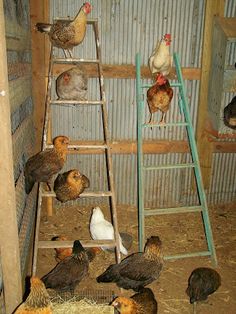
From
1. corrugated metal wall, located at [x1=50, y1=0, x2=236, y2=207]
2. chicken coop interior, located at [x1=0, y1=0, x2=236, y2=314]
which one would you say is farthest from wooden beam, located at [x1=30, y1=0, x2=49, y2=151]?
corrugated metal wall, located at [x1=50, y1=0, x2=236, y2=207]

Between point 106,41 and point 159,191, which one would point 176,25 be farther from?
point 159,191

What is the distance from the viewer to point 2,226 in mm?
2066

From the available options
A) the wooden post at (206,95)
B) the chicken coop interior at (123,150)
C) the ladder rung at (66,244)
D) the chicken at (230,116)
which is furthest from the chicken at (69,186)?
the wooden post at (206,95)

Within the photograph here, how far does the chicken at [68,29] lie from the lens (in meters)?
3.53

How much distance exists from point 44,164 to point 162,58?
1.82 meters

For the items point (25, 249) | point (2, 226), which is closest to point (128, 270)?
point (25, 249)

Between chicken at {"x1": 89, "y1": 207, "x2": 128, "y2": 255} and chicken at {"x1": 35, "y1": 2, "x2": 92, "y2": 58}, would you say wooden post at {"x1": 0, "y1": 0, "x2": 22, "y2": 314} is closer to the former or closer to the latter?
chicken at {"x1": 89, "y1": 207, "x2": 128, "y2": 255}

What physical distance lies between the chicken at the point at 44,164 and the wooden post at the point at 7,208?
0.97 m

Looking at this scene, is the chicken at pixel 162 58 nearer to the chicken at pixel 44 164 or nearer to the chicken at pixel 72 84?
the chicken at pixel 72 84

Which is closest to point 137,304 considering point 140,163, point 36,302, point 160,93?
point 36,302

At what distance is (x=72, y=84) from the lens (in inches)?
149

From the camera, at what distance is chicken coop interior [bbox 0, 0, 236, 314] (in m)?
2.99

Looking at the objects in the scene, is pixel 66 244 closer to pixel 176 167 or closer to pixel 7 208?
pixel 7 208

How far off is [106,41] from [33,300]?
302cm
